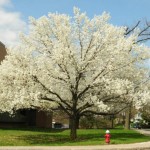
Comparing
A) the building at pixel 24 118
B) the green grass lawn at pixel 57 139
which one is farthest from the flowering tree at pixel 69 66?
the building at pixel 24 118

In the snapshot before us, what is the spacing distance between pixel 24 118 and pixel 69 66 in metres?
20.7

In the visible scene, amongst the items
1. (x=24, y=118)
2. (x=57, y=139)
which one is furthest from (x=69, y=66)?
(x=24, y=118)

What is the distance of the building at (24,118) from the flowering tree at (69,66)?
1562 cm

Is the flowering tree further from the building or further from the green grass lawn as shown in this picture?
the building

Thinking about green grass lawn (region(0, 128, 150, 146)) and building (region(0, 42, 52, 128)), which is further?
building (region(0, 42, 52, 128))

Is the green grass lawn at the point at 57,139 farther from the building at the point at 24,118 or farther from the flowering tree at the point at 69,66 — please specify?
the building at the point at 24,118

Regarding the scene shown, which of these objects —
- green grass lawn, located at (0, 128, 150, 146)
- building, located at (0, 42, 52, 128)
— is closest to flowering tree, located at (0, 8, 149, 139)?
green grass lawn, located at (0, 128, 150, 146)

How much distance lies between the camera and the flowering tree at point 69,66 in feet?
76.7

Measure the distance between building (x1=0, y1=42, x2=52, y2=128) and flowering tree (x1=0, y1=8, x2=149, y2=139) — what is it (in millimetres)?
15624

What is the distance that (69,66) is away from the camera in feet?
77.5

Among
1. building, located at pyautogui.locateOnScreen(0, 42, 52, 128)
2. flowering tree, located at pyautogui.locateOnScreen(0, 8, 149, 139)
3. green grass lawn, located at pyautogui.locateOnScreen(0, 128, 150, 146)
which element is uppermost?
flowering tree, located at pyautogui.locateOnScreen(0, 8, 149, 139)

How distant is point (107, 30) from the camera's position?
960 inches

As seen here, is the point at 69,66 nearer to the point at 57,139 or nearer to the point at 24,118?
the point at 57,139

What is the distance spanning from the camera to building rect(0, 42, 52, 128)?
40.1 metres
